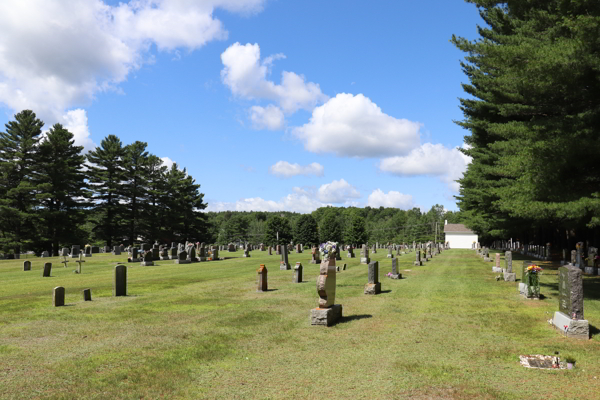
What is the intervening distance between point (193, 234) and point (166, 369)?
64.1 metres

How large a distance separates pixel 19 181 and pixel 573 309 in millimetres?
56048

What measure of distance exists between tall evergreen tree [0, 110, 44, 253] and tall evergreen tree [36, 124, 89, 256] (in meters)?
1.08

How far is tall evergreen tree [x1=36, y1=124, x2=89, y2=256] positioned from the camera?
48594mm

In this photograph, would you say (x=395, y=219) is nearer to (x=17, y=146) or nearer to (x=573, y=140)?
(x=17, y=146)

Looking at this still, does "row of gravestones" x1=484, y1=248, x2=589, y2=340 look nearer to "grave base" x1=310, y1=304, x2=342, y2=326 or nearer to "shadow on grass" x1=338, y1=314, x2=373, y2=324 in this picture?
"shadow on grass" x1=338, y1=314, x2=373, y2=324

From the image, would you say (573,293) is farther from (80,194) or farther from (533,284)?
(80,194)

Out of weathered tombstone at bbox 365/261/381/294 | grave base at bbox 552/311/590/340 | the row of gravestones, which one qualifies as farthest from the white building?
grave base at bbox 552/311/590/340

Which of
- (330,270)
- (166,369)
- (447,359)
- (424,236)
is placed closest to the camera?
(166,369)

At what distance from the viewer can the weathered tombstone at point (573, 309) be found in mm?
8977

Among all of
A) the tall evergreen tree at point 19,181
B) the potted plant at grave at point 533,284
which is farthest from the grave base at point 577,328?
the tall evergreen tree at point 19,181

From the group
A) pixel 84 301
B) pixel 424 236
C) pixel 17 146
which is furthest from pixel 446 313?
pixel 424 236

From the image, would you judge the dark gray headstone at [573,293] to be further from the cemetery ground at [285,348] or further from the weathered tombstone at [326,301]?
the weathered tombstone at [326,301]

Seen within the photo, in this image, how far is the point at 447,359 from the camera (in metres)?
7.69

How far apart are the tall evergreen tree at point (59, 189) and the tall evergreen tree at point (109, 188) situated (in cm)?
409
